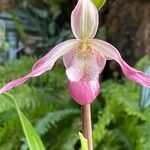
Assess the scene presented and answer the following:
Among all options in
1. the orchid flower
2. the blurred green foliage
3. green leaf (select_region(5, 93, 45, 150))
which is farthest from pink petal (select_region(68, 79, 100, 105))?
the blurred green foliage

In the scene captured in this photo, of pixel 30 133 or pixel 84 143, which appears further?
pixel 30 133

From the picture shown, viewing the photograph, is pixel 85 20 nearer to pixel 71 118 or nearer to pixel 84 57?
pixel 84 57

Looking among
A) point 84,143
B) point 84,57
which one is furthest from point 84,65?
point 84,143

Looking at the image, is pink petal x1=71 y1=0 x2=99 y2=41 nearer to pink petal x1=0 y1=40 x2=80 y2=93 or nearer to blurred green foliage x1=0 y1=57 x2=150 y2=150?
pink petal x1=0 y1=40 x2=80 y2=93

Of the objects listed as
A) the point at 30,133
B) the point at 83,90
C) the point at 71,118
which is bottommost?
the point at 71,118

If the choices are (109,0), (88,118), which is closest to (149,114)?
(109,0)

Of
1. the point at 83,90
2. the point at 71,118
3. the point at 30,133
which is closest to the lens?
the point at 83,90

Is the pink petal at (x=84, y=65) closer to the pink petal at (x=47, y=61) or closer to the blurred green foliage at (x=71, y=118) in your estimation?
the pink petal at (x=47, y=61)
